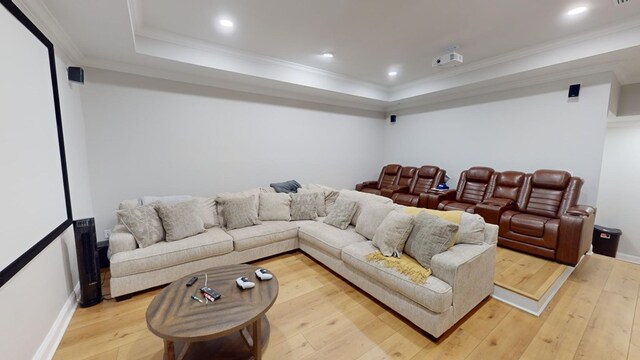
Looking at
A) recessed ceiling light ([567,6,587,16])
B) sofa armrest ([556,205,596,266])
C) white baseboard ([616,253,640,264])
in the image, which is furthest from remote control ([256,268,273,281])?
white baseboard ([616,253,640,264])

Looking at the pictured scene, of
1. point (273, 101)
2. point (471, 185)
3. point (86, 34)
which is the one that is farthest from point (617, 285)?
point (86, 34)

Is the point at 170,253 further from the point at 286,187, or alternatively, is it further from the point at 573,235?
the point at 573,235

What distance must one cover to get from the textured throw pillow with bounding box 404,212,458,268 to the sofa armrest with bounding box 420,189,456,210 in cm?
217

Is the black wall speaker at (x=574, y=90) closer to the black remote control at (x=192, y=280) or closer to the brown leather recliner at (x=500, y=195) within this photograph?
the brown leather recliner at (x=500, y=195)

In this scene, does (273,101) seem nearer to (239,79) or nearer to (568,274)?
(239,79)

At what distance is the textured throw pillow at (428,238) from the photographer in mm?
2076

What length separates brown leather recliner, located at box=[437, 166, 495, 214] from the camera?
4.20 metres

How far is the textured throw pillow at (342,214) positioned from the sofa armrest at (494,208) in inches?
77.1

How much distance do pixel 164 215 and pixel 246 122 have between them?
197 cm

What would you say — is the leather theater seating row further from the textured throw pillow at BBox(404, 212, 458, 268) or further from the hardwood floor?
the textured throw pillow at BBox(404, 212, 458, 268)

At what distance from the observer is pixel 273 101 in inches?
172

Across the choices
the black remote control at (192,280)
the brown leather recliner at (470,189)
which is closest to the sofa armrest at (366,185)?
the brown leather recliner at (470,189)

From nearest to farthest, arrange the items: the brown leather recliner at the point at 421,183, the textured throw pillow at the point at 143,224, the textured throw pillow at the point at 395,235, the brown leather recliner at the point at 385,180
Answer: the textured throw pillow at the point at 395,235, the textured throw pillow at the point at 143,224, the brown leather recliner at the point at 421,183, the brown leather recliner at the point at 385,180

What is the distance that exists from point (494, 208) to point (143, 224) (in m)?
4.45
